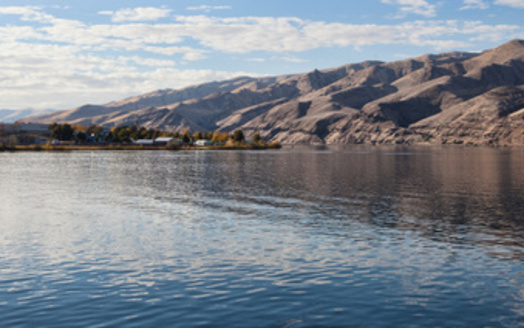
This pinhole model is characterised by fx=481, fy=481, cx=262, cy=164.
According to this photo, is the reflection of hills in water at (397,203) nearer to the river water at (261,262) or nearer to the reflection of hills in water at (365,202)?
the reflection of hills in water at (365,202)

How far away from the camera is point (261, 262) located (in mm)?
34375

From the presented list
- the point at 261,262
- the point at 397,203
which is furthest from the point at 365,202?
the point at 261,262

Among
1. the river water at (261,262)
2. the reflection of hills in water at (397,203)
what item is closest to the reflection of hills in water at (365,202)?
the reflection of hills in water at (397,203)

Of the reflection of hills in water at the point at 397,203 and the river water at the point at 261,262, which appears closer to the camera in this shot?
the river water at the point at 261,262

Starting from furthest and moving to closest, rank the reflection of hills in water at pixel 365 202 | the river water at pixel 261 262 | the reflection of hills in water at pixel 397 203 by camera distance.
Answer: the reflection of hills in water at pixel 397 203, the reflection of hills in water at pixel 365 202, the river water at pixel 261 262

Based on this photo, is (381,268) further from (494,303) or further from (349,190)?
(349,190)

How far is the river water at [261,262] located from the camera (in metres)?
24.1

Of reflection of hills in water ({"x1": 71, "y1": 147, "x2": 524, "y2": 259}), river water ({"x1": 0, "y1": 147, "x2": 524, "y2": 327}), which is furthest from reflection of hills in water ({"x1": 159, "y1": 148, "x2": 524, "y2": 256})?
river water ({"x1": 0, "y1": 147, "x2": 524, "y2": 327})

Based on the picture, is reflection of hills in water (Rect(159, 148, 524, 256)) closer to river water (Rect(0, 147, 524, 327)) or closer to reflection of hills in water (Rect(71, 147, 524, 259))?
reflection of hills in water (Rect(71, 147, 524, 259))

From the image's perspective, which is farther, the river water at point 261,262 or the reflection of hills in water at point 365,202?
the reflection of hills in water at point 365,202

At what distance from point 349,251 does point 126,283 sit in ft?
57.5

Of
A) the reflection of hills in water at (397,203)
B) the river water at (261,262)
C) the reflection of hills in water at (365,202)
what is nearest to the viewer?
the river water at (261,262)

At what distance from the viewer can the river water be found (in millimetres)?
24125

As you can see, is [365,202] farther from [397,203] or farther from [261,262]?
[261,262]
